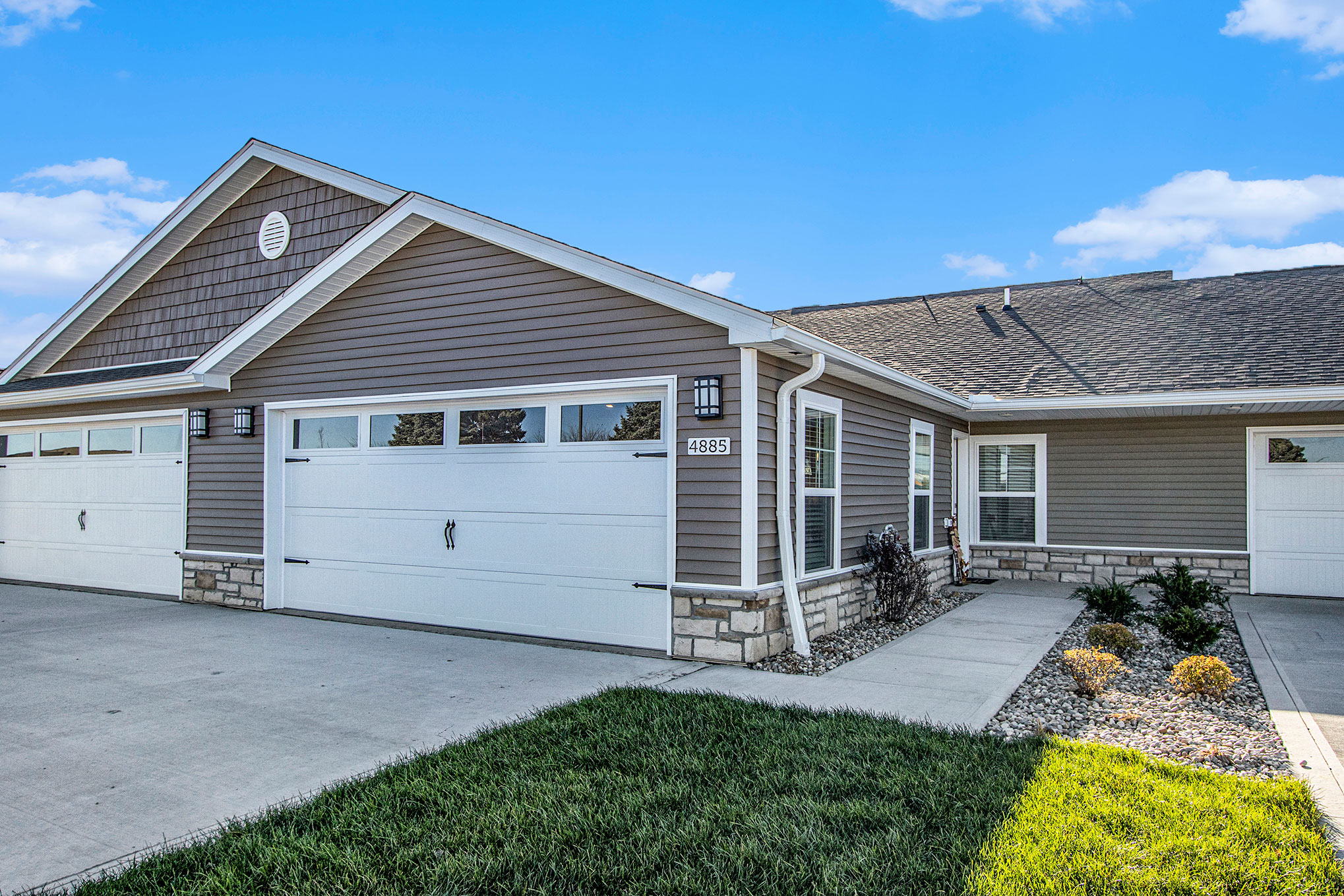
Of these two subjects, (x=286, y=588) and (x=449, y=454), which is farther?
(x=286, y=588)

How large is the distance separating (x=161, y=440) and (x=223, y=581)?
2024mm

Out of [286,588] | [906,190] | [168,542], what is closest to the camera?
[286,588]

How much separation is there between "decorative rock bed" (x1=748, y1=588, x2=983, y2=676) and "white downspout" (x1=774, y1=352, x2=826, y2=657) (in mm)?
164

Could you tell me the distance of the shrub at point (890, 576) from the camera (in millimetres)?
8188

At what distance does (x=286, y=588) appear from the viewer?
8734mm

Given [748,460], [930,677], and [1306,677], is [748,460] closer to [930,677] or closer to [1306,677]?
[930,677]

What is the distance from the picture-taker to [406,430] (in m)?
7.96

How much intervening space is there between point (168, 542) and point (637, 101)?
8.65 metres

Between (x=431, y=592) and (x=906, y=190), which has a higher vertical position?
(x=906, y=190)

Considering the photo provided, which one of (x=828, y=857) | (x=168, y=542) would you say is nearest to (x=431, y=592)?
(x=168, y=542)

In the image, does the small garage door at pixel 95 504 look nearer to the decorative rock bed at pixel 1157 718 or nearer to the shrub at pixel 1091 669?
the decorative rock bed at pixel 1157 718

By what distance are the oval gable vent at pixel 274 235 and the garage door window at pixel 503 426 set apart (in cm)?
470

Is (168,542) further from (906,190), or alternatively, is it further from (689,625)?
(906,190)

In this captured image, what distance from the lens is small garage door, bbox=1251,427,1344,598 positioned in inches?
394
